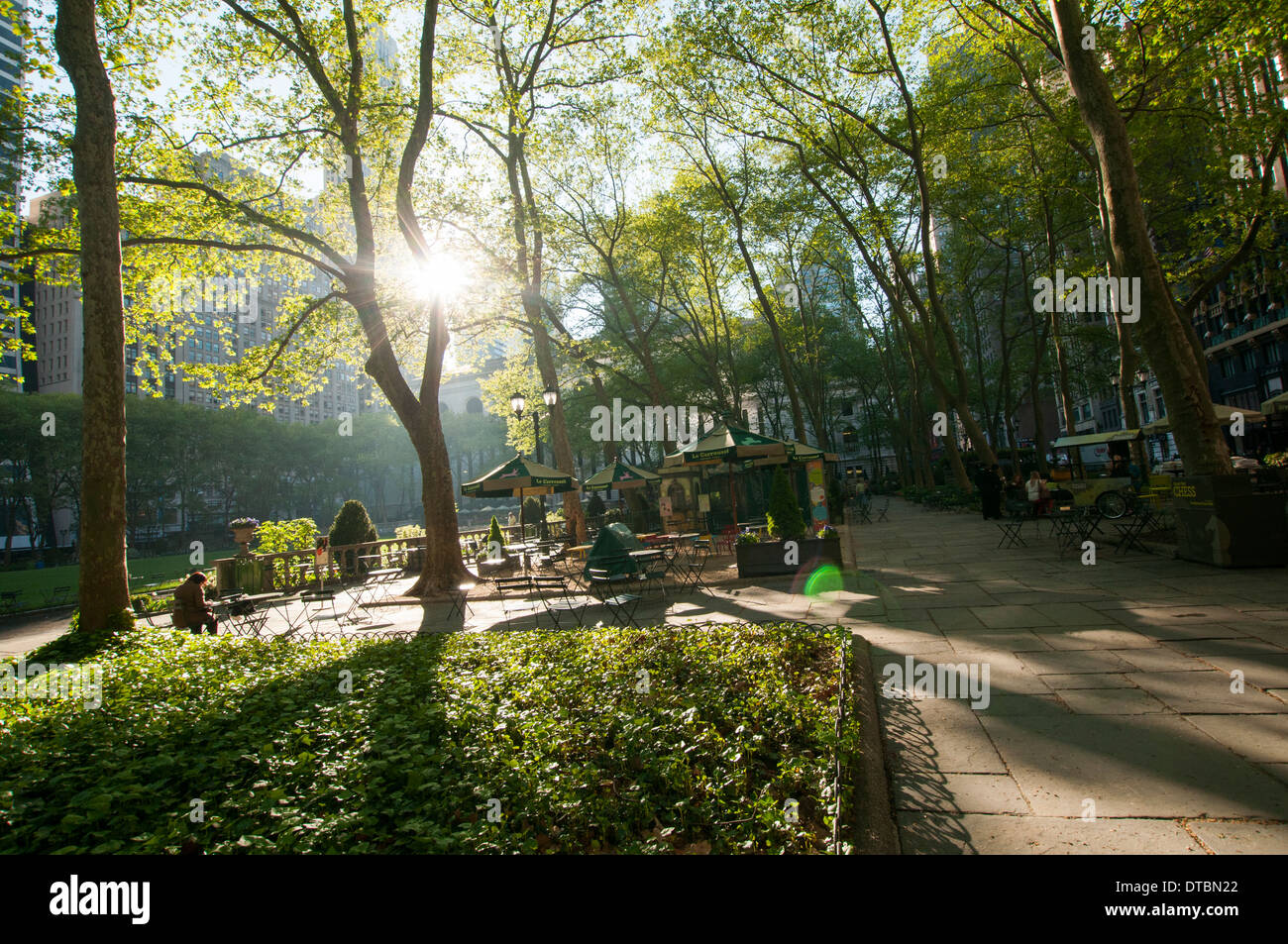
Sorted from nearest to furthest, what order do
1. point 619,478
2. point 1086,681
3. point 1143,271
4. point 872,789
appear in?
point 872,789 < point 1086,681 < point 1143,271 < point 619,478

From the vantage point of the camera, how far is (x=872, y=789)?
329 centimetres

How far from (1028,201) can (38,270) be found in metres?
29.9

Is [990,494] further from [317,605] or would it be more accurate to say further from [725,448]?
[317,605]

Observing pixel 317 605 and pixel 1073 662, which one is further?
pixel 317 605

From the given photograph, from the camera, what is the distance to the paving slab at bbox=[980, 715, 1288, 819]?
9.91ft

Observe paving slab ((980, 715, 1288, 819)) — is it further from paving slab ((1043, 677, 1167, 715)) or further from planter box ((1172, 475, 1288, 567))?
planter box ((1172, 475, 1288, 567))

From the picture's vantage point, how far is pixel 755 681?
4984mm

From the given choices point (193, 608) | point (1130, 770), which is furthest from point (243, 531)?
point (1130, 770)

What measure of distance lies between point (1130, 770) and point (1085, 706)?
42.5 inches

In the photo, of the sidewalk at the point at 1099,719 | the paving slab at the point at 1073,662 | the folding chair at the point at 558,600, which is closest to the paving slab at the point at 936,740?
the sidewalk at the point at 1099,719

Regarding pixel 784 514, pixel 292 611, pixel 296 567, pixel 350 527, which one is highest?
pixel 784 514

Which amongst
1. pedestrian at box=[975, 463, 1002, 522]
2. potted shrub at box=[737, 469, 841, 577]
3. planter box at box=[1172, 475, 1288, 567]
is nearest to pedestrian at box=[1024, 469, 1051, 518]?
pedestrian at box=[975, 463, 1002, 522]

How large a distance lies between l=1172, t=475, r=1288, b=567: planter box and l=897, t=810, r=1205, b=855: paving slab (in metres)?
8.46
